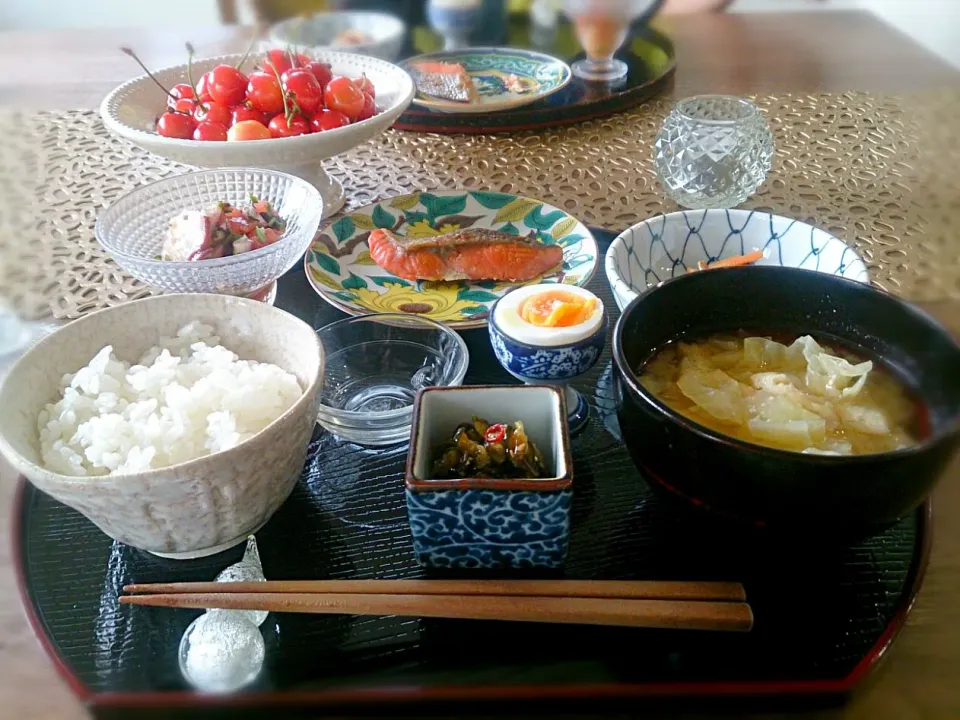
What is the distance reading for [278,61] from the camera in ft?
5.01

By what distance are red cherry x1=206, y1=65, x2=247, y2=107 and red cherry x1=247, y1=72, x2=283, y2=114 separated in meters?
0.03

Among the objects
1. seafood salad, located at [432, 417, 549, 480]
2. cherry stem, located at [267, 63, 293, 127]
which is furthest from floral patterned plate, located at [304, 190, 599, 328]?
seafood salad, located at [432, 417, 549, 480]

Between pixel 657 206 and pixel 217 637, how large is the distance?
1.09 metres

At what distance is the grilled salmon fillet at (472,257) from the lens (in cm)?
115

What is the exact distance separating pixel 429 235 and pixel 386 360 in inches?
14.5

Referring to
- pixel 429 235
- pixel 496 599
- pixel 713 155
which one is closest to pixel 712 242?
pixel 713 155

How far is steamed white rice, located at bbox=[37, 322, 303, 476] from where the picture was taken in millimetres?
704

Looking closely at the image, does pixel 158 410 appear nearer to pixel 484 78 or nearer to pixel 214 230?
pixel 214 230

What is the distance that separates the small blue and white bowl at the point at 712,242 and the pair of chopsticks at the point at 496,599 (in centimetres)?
51

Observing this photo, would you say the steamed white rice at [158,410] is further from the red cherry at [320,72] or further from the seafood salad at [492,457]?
the red cherry at [320,72]

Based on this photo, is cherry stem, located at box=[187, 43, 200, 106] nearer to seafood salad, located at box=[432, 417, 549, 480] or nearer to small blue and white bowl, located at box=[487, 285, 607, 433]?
small blue and white bowl, located at box=[487, 285, 607, 433]

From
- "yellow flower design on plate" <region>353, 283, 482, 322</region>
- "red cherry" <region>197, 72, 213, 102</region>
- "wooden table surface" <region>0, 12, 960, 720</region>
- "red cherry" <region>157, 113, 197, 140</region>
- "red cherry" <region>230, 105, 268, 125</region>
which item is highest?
"red cherry" <region>197, 72, 213, 102</region>

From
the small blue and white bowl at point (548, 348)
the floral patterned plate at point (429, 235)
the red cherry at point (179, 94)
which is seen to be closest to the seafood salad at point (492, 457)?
the small blue and white bowl at point (548, 348)

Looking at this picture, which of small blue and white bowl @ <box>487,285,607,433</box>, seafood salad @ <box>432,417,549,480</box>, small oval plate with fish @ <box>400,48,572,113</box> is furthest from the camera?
small oval plate with fish @ <box>400,48,572,113</box>
